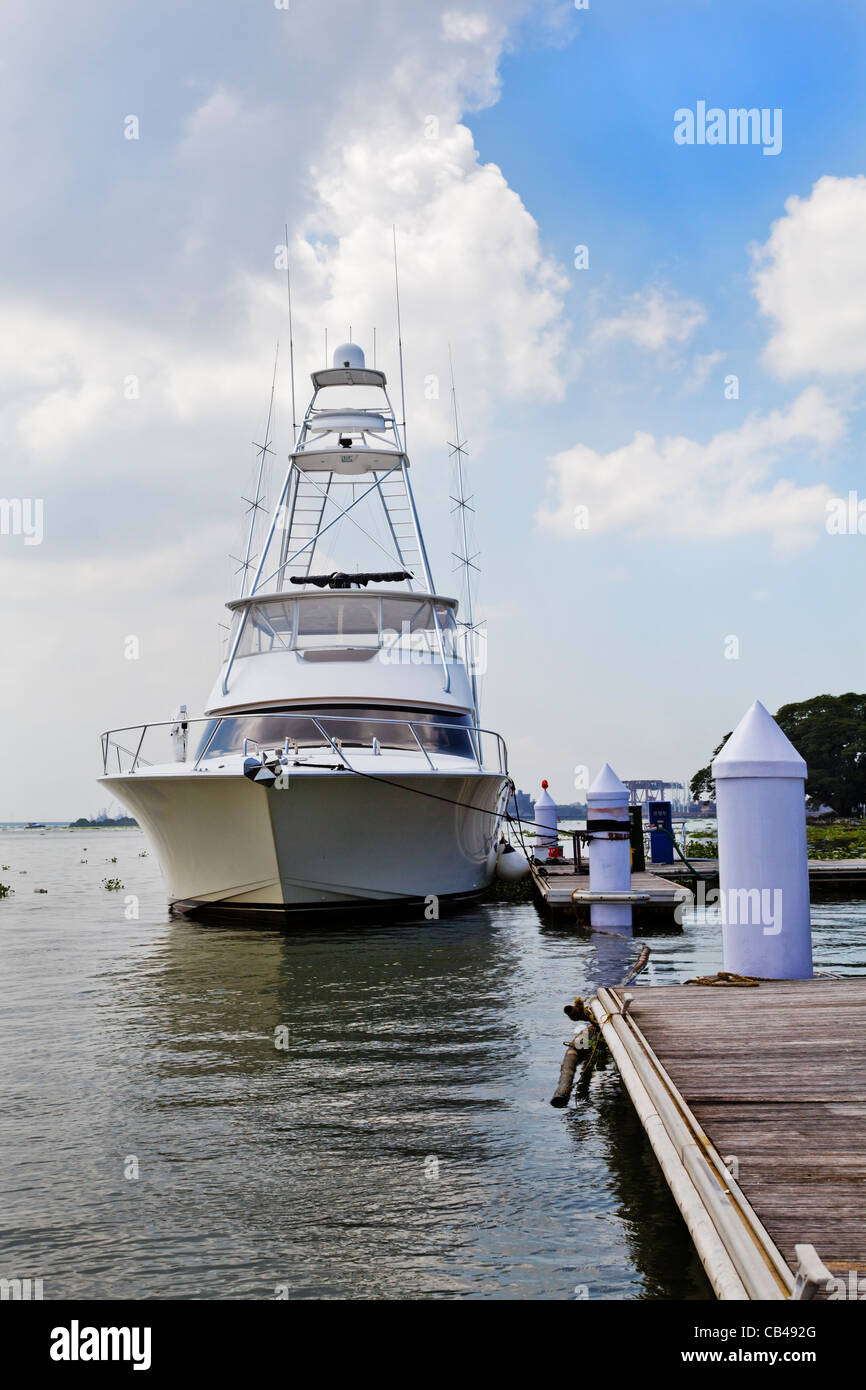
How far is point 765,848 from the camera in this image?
6402mm

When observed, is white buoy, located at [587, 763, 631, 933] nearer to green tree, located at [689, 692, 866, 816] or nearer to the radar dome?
the radar dome

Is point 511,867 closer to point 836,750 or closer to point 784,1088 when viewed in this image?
point 784,1088

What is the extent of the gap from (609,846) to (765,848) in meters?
7.25

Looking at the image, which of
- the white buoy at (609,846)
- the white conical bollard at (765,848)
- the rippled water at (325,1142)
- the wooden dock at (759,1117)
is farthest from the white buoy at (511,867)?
the wooden dock at (759,1117)

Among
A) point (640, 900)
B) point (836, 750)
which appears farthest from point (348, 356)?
point (836, 750)

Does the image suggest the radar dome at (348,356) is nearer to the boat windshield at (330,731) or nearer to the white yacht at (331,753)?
the white yacht at (331,753)

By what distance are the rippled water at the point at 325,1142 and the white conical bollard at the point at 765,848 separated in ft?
4.53

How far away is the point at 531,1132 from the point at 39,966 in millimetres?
8636

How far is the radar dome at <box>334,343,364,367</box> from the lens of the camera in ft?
68.1

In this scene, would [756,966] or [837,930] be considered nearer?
[756,966]

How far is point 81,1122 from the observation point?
20.0 feet

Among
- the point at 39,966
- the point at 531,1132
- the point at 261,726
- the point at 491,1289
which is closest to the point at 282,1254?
the point at 491,1289
